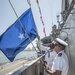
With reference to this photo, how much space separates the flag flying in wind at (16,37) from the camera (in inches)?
160

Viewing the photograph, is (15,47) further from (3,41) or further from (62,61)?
(62,61)

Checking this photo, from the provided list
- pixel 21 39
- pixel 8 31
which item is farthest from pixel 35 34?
pixel 8 31

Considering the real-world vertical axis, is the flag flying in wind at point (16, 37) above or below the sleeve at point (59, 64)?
above

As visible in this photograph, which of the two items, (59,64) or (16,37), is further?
(16,37)

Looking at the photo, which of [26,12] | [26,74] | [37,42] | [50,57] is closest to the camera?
[26,74]

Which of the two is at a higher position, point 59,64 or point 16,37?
point 16,37

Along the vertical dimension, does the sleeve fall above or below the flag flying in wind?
below

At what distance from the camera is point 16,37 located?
14.6 ft

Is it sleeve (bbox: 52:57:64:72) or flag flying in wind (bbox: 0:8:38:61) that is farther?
flag flying in wind (bbox: 0:8:38:61)

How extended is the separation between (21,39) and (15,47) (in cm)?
27

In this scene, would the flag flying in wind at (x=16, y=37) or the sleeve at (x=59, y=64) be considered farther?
the flag flying in wind at (x=16, y=37)

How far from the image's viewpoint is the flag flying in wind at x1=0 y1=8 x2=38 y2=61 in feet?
13.3

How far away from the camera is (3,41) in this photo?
4051mm

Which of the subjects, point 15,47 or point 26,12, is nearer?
point 15,47
